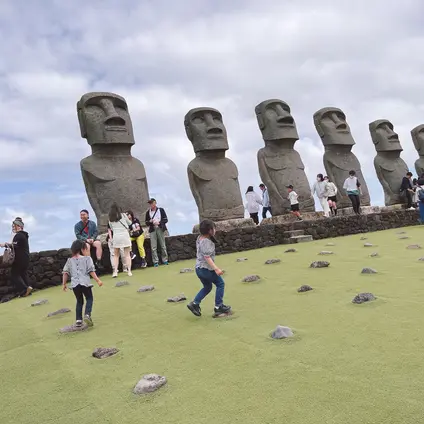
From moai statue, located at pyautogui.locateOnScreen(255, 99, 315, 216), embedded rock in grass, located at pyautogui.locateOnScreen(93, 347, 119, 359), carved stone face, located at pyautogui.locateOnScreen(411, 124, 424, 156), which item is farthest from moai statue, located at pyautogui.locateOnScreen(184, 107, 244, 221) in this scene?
carved stone face, located at pyautogui.locateOnScreen(411, 124, 424, 156)

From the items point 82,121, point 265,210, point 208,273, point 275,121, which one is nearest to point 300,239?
point 265,210

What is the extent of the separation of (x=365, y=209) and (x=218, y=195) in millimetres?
6423

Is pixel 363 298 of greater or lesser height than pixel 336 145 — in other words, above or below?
below

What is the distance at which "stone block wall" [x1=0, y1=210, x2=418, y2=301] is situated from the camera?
10.5m

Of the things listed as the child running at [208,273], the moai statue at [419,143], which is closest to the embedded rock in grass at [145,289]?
the child running at [208,273]

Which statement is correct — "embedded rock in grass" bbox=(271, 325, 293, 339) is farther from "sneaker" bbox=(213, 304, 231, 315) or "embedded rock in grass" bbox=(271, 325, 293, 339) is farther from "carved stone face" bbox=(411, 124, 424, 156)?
"carved stone face" bbox=(411, 124, 424, 156)

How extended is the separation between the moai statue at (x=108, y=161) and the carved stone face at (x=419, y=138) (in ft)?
53.5

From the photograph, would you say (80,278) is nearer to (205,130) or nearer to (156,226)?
(156,226)

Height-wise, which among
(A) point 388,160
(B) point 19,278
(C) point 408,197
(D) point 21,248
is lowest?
(B) point 19,278

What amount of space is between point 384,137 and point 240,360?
20.7m

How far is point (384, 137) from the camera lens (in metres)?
22.4

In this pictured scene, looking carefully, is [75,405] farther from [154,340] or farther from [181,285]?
[181,285]

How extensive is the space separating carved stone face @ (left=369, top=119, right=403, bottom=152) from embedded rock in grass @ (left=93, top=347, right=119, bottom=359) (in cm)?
2041

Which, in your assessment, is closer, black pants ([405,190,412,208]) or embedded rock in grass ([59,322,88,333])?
embedded rock in grass ([59,322,88,333])
